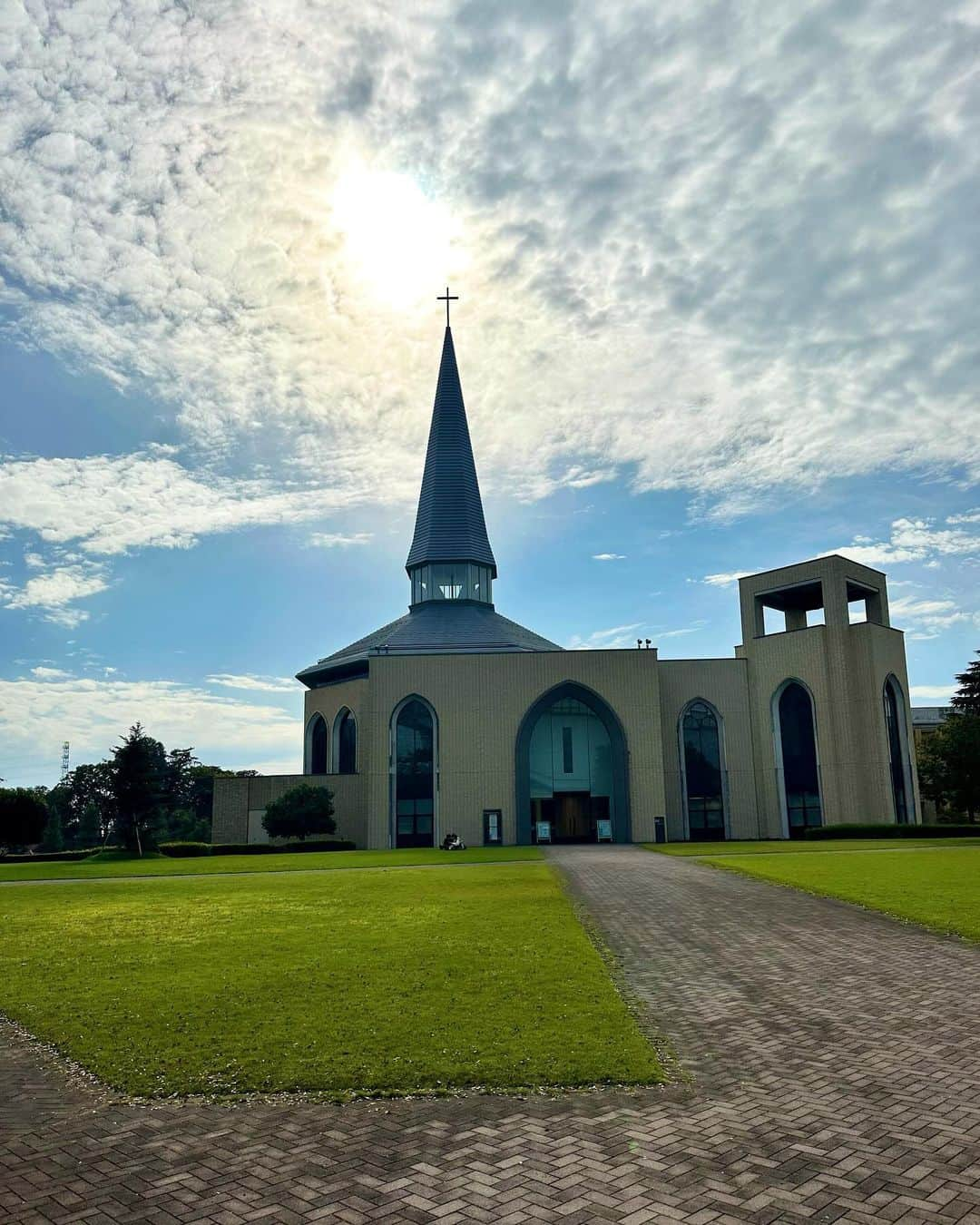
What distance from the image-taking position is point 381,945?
12.2 metres

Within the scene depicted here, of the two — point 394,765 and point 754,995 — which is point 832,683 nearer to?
point 394,765

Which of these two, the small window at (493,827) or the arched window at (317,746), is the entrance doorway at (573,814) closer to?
the small window at (493,827)

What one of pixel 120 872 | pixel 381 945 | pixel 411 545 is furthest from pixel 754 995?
pixel 411 545

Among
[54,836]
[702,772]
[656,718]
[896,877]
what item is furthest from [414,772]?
[54,836]

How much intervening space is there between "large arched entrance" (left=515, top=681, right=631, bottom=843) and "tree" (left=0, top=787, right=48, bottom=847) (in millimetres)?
25239

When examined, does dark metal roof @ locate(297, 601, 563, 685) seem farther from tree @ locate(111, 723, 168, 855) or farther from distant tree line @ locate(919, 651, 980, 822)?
distant tree line @ locate(919, 651, 980, 822)

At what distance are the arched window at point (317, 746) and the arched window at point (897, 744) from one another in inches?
1248

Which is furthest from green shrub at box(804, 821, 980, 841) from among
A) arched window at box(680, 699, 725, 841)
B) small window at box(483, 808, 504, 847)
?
small window at box(483, 808, 504, 847)

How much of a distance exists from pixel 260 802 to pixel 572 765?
17.2 m

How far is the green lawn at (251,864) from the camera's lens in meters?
30.3

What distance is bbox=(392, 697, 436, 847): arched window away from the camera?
47438mm

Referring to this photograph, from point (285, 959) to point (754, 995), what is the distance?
5610mm

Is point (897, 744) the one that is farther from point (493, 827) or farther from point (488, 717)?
point (493, 827)

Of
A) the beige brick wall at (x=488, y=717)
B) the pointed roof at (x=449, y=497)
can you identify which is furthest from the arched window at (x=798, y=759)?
the pointed roof at (x=449, y=497)
